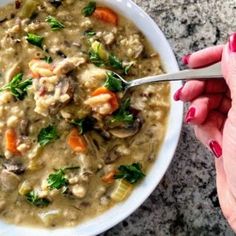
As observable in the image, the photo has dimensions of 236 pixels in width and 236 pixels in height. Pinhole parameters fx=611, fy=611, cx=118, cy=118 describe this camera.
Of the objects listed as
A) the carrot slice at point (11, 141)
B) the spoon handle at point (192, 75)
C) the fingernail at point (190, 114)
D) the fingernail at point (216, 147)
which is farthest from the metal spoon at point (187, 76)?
the carrot slice at point (11, 141)

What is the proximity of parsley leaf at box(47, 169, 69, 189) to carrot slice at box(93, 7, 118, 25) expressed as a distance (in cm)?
57

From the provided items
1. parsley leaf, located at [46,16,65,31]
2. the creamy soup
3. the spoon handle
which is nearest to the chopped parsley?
the creamy soup

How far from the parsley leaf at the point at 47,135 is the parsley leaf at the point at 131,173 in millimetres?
263

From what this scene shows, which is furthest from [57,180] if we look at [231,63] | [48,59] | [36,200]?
[231,63]

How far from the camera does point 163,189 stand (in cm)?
234

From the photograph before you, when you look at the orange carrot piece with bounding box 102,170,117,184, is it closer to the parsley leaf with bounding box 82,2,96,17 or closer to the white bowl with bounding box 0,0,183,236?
the white bowl with bounding box 0,0,183,236

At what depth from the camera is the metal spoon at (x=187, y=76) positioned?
204 cm

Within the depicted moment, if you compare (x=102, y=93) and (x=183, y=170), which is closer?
(x=102, y=93)

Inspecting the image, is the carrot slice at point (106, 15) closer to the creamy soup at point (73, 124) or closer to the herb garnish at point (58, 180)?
the creamy soup at point (73, 124)

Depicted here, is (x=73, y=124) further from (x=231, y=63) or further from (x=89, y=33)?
(x=231, y=63)

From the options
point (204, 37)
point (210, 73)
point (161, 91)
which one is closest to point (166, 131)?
point (161, 91)

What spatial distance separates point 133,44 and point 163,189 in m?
0.57

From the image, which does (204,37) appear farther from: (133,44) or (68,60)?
(68,60)

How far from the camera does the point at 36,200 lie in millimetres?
2211
